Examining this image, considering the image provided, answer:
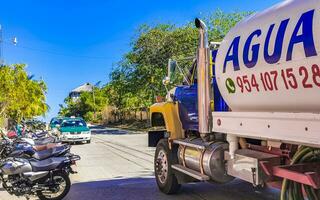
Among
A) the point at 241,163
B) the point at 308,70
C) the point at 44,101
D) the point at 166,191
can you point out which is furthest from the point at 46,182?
the point at 44,101

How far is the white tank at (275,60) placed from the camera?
4637 mm

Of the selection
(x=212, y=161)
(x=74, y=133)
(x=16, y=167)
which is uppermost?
(x=74, y=133)

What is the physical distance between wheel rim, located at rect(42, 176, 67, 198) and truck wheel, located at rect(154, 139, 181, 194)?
1930mm

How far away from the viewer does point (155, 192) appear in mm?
9500

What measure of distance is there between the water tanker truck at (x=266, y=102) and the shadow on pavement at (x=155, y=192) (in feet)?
3.70

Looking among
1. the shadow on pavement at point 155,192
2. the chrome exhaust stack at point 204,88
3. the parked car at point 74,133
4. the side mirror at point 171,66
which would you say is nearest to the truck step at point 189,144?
the chrome exhaust stack at point 204,88

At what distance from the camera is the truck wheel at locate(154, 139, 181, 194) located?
9094mm

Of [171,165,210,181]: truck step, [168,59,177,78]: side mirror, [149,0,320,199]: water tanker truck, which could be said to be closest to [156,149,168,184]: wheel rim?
[171,165,210,181]: truck step

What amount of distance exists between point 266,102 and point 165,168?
4.28 meters

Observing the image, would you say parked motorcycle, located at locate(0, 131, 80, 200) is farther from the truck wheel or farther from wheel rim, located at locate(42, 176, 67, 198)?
the truck wheel

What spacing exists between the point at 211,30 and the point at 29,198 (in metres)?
31.3

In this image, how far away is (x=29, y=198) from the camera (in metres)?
9.09

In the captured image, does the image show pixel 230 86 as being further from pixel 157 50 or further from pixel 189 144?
pixel 157 50

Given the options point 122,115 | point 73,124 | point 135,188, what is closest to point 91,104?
point 122,115
